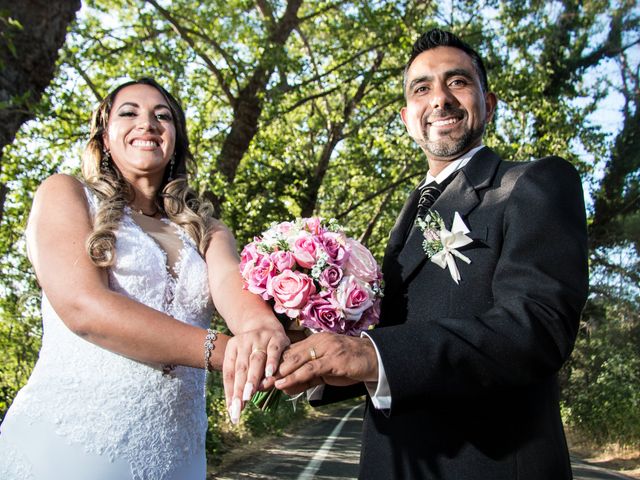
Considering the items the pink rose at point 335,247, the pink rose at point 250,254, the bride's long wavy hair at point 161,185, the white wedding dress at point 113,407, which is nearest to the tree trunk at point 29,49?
the bride's long wavy hair at point 161,185

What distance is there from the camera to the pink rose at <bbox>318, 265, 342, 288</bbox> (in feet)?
7.61

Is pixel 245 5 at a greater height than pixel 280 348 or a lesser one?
greater

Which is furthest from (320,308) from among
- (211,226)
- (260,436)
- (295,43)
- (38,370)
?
(295,43)

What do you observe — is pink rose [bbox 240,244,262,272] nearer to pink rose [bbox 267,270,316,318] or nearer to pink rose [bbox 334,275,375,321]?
pink rose [bbox 267,270,316,318]

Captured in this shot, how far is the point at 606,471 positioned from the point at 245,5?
1123 centimetres

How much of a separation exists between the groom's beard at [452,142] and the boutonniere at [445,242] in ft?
1.45

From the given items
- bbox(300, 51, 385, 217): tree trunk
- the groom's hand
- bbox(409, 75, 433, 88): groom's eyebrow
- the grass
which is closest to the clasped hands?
the groom's hand

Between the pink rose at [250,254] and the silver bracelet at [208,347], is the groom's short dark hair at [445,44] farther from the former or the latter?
the silver bracelet at [208,347]

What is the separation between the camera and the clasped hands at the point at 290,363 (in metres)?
1.84

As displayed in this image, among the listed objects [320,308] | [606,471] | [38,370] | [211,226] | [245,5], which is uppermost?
[245,5]

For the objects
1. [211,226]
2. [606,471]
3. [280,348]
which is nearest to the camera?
[280,348]

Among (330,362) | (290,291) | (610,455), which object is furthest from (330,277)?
(610,455)

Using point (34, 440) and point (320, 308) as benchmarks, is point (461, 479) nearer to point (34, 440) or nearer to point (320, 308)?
point (320, 308)

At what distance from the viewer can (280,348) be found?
6.70ft
